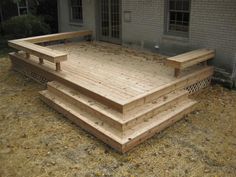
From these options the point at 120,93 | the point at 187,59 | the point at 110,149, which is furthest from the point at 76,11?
the point at 110,149

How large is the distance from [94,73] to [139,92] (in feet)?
5.52

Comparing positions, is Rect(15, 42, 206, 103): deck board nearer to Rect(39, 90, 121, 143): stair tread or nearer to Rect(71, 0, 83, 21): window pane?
Rect(39, 90, 121, 143): stair tread

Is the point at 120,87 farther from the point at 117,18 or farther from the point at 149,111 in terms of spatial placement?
the point at 117,18

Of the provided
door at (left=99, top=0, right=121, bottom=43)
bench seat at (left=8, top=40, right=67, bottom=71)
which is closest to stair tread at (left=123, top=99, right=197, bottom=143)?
bench seat at (left=8, top=40, right=67, bottom=71)

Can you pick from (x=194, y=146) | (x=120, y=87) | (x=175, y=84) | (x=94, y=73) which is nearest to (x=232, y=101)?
(x=175, y=84)

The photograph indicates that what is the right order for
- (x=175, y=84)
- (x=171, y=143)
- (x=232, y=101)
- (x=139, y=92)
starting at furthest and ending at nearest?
(x=232, y=101), (x=175, y=84), (x=139, y=92), (x=171, y=143)

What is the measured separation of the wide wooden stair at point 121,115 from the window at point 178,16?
2410 mm

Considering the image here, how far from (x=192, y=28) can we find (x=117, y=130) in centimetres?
400

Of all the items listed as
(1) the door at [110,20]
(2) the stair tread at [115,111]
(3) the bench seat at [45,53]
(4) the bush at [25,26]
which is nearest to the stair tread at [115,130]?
(2) the stair tread at [115,111]

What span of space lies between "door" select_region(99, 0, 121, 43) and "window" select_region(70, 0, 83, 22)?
1468mm

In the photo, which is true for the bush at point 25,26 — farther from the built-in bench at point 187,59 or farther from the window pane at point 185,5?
the built-in bench at point 187,59

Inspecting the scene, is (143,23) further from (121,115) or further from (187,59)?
(121,115)

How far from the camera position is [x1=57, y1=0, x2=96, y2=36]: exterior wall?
10.4 m

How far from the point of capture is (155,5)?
7781 mm
